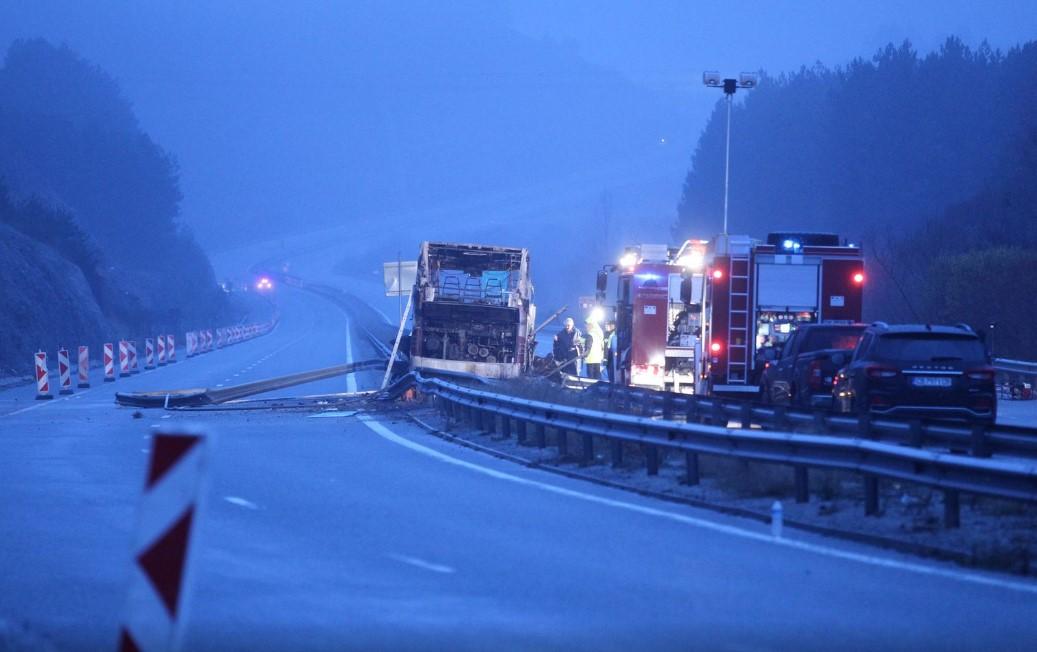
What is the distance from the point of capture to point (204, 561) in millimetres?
10344

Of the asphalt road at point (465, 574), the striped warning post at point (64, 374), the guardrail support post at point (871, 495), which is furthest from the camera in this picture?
the striped warning post at point (64, 374)

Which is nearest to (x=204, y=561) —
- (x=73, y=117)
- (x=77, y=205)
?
(x=77, y=205)

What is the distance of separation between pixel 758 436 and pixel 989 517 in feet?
7.64

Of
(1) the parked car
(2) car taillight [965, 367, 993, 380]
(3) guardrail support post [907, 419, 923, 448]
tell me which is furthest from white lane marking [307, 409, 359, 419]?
(3) guardrail support post [907, 419, 923, 448]

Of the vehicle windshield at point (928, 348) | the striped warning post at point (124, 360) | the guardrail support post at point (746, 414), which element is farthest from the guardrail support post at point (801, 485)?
the striped warning post at point (124, 360)

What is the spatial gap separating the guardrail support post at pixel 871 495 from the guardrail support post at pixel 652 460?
379 cm

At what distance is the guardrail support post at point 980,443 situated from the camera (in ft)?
42.2

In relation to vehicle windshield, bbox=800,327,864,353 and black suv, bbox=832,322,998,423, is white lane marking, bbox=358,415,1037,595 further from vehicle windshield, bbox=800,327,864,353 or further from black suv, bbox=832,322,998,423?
vehicle windshield, bbox=800,327,864,353

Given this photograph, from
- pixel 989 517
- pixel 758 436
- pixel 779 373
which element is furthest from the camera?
pixel 779 373

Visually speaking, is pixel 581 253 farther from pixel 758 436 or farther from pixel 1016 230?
pixel 758 436

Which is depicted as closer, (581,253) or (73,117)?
(73,117)

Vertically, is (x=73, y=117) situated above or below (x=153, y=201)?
above

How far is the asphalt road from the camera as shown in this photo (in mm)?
7996

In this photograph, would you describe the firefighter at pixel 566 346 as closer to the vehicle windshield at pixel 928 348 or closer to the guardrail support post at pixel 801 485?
the vehicle windshield at pixel 928 348
